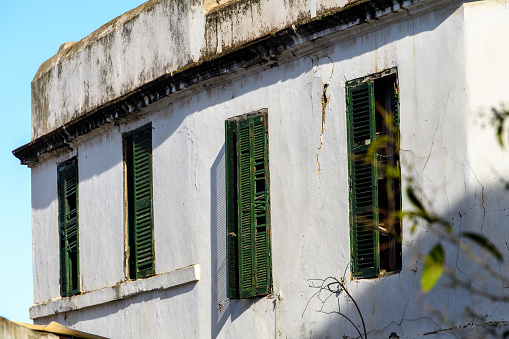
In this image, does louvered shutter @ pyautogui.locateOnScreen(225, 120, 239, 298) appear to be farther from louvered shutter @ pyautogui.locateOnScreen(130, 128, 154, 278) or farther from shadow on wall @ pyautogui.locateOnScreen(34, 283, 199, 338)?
louvered shutter @ pyautogui.locateOnScreen(130, 128, 154, 278)

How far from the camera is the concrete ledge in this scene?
9.91 meters

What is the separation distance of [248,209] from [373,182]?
156 centimetres

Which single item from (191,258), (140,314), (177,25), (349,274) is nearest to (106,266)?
(140,314)

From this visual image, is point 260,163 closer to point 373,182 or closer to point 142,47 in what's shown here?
point 373,182

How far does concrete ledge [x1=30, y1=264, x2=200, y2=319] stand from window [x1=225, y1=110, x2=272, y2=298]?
2.24 ft

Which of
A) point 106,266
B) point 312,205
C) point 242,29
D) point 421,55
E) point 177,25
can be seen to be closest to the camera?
point 421,55

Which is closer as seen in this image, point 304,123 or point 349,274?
point 349,274

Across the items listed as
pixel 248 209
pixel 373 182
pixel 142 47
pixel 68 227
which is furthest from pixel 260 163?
pixel 68 227

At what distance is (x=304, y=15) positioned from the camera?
8812 mm

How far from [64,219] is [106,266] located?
125 cm

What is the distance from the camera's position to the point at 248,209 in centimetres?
921

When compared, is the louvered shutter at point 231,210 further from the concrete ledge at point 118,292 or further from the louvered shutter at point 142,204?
the louvered shutter at point 142,204

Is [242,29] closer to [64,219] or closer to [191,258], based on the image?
[191,258]

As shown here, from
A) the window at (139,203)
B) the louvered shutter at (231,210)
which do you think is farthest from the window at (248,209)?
the window at (139,203)
